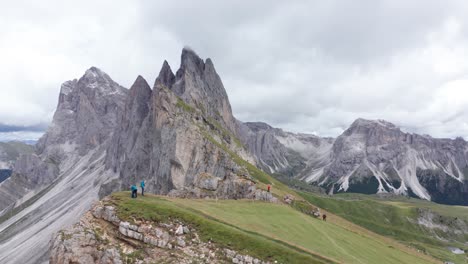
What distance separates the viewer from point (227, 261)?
157 ft

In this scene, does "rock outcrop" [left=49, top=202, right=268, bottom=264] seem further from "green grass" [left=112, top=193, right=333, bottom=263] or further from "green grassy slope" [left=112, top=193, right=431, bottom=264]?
"green grassy slope" [left=112, top=193, right=431, bottom=264]

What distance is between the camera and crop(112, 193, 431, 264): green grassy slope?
5012cm

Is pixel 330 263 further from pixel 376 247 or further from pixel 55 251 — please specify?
pixel 55 251

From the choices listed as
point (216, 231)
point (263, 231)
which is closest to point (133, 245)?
point (216, 231)

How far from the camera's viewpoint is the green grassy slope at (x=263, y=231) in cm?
5012

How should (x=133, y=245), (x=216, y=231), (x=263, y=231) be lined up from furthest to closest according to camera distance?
(x=263, y=231)
(x=216, y=231)
(x=133, y=245)

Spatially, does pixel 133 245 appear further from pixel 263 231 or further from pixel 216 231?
pixel 263 231

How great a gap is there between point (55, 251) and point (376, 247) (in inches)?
2279

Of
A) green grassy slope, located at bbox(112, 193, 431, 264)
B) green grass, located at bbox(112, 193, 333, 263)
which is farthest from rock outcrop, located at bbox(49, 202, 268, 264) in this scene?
green grassy slope, located at bbox(112, 193, 431, 264)

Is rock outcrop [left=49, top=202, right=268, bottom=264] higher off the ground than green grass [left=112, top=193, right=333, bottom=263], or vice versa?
green grass [left=112, top=193, right=333, bottom=263]

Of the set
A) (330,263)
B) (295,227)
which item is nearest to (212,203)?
(295,227)

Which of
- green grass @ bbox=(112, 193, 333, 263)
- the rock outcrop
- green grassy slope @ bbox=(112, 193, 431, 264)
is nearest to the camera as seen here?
the rock outcrop

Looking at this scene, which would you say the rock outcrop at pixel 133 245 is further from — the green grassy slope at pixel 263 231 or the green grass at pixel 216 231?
the green grassy slope at pixel 263 231

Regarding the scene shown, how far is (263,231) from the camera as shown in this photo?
188ft
